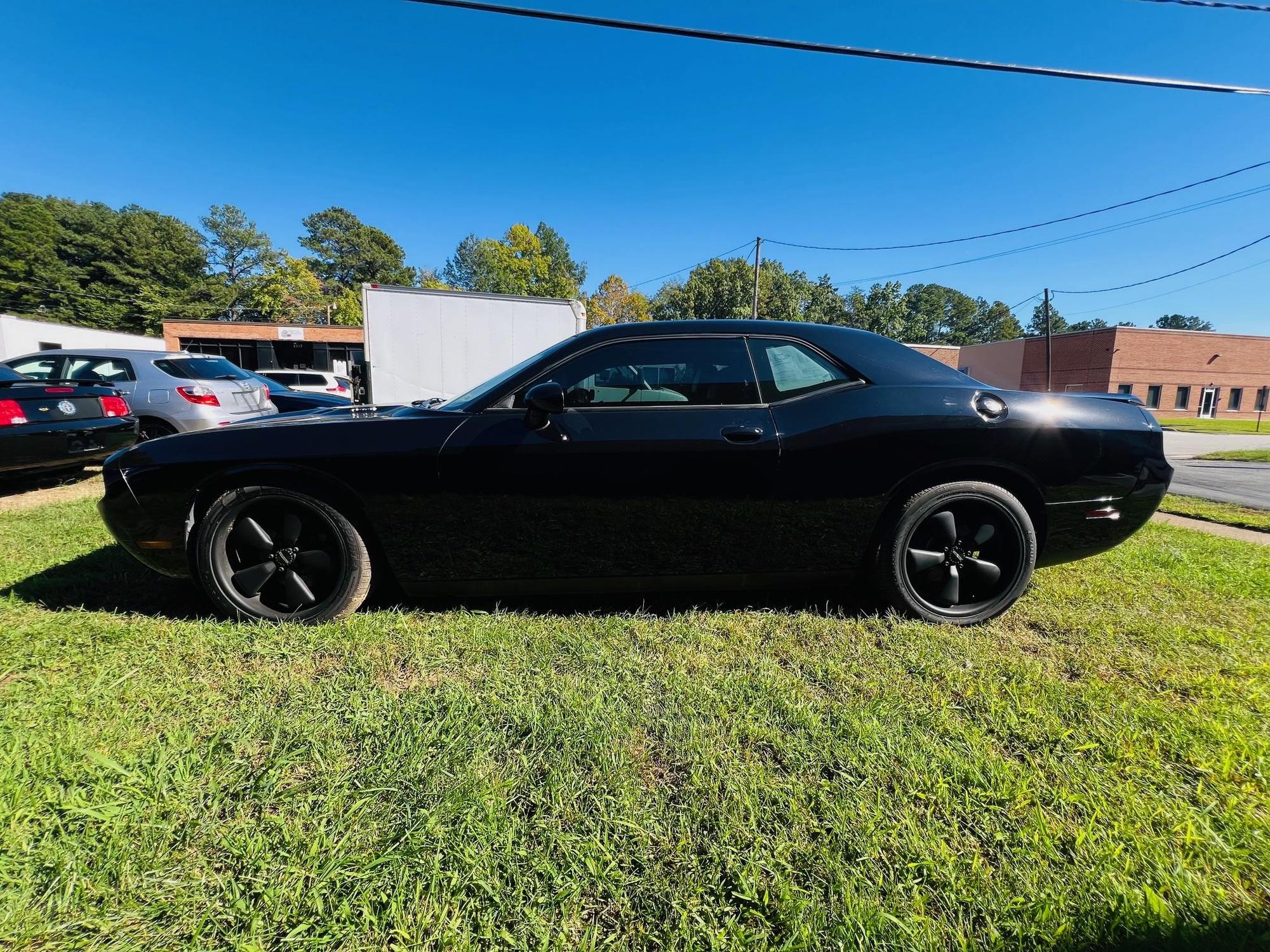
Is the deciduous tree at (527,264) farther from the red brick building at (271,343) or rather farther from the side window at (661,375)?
the side window at (661,375)

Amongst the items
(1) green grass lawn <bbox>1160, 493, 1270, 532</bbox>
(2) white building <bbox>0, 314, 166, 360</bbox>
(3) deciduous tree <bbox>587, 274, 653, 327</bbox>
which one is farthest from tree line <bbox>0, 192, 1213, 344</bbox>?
(1) green grass lawn <bbox>1160, 493, 1270, 532</bbox>

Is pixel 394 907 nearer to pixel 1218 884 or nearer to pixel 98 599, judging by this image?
pixel 1218 884

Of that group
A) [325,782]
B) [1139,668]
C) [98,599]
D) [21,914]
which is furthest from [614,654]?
[98,599]

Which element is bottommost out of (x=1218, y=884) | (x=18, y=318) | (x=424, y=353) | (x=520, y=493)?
(x=1218, y=884)

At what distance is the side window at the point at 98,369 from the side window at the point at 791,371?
7.57 meters

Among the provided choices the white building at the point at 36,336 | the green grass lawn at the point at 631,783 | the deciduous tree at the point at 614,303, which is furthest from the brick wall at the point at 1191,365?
the white building at the point at 36,336

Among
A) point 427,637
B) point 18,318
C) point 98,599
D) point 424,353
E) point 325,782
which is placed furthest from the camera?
point 18,318

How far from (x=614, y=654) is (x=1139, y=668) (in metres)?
2.19

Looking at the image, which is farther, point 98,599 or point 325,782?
point 98,599

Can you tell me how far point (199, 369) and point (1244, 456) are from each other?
65.7 ft

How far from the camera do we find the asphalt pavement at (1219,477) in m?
6.45

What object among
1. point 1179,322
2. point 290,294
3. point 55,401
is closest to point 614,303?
point 290,294

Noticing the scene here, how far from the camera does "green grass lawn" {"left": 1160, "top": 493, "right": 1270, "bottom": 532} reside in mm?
4730

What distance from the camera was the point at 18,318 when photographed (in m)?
18.2
